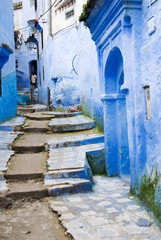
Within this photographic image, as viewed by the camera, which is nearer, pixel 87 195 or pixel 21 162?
pixel 87 195

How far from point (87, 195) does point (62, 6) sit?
1226cm

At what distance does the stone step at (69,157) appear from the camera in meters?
5.57

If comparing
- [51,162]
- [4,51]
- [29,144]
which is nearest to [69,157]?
[51,162]

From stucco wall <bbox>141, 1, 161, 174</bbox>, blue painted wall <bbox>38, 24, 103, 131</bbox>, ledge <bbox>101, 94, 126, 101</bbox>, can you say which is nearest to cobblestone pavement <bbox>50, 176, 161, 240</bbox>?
stucco wall <bbox>141, 1, 161, 174</bbox>

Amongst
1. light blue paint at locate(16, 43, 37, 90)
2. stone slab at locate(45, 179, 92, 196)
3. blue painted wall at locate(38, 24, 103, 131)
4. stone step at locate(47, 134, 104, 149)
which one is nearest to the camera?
stone slab at locate(45, 179, 92, 196)

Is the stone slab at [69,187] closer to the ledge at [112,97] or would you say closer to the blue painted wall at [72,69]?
the ledge at [112,97]

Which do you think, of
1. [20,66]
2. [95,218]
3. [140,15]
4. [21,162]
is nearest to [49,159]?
[21,162]

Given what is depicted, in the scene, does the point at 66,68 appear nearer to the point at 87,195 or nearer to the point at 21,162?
the point at 21,162

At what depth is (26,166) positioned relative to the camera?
5.86 m

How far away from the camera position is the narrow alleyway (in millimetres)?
3453

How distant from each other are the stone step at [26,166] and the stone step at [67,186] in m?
0.49

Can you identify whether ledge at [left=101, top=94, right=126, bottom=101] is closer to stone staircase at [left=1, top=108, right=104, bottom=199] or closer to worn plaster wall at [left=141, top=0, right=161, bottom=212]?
stone staircase at [left=1, top=108, right=104, bottom=199]

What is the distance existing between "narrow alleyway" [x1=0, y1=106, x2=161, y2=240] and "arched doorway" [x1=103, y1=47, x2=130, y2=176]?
0.31 m

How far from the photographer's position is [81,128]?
8914 mm
